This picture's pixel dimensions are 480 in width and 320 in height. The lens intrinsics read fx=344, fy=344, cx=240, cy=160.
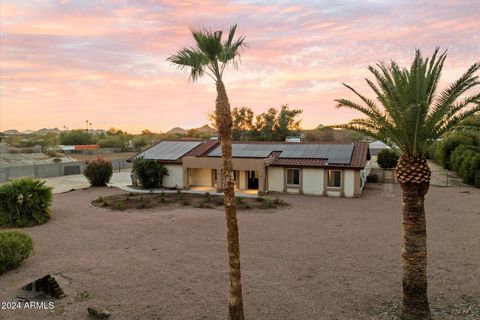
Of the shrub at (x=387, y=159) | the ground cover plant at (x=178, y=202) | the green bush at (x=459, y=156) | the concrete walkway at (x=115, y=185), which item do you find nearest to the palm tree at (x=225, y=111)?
the ground cover plant at (x=178, y=202)

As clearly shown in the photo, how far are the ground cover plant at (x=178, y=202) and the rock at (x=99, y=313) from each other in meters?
14.1

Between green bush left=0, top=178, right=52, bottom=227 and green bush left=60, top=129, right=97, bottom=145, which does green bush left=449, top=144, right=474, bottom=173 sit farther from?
green bush left=60, top=129, right=97, bottom=145

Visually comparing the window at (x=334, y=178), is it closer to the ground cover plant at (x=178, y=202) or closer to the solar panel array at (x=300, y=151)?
the solar panel array at (x=300, y=151)

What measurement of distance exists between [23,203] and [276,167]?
18015 millimetres

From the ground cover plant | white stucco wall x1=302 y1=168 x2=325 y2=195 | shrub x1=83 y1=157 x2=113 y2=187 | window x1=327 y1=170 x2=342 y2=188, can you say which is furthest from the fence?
window x1=327 y1=170 x2=342 y2=188

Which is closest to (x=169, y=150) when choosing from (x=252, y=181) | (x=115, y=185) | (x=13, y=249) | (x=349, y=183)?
(x=115, y=185)

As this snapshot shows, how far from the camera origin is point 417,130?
8547 millimetres

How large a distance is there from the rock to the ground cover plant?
14076mm

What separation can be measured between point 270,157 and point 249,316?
69.0 feet

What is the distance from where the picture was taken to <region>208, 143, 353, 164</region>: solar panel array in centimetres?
2797

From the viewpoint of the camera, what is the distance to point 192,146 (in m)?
34.6

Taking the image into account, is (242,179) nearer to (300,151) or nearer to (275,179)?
(275,179)

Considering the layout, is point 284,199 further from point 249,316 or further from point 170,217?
point 249,316

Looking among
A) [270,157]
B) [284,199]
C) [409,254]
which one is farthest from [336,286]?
[270,157]
